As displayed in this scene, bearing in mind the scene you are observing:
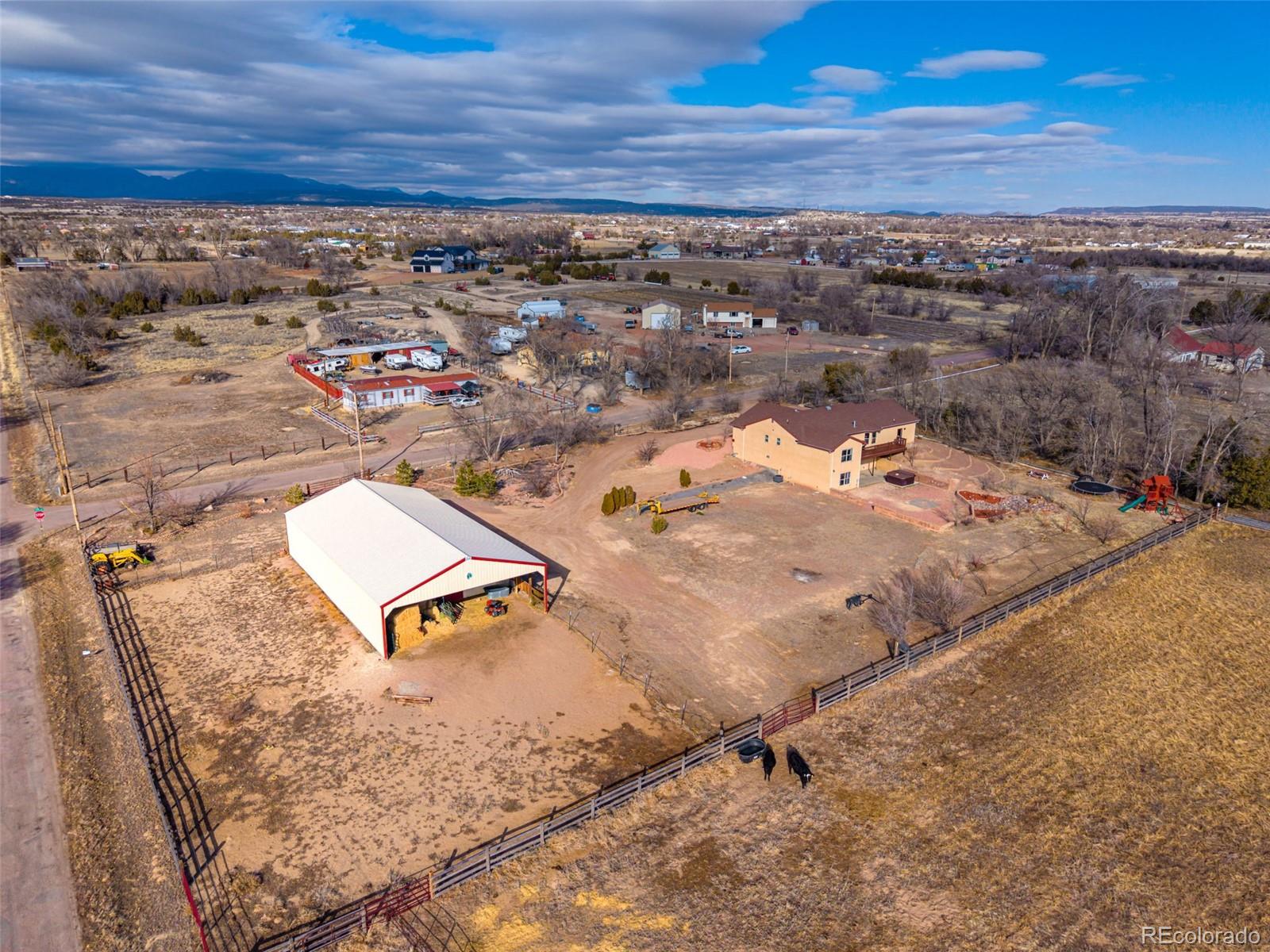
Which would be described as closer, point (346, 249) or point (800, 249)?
point (346, 249)

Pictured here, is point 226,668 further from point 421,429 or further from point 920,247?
point 920,247

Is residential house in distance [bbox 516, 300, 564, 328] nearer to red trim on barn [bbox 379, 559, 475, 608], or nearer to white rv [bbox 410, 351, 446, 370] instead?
white rv [bbox 410, 351, 446, 370]

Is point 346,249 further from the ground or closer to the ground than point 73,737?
further from the ground

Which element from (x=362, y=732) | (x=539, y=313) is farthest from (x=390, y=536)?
(x=539, y=313)

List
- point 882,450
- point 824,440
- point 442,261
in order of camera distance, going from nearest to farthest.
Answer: point 824,440 < point 882,450 < point 442,261

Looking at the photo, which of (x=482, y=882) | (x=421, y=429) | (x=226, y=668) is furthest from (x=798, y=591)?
(x=421, y=429)

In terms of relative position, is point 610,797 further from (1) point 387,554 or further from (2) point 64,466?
(2) point 64,466
